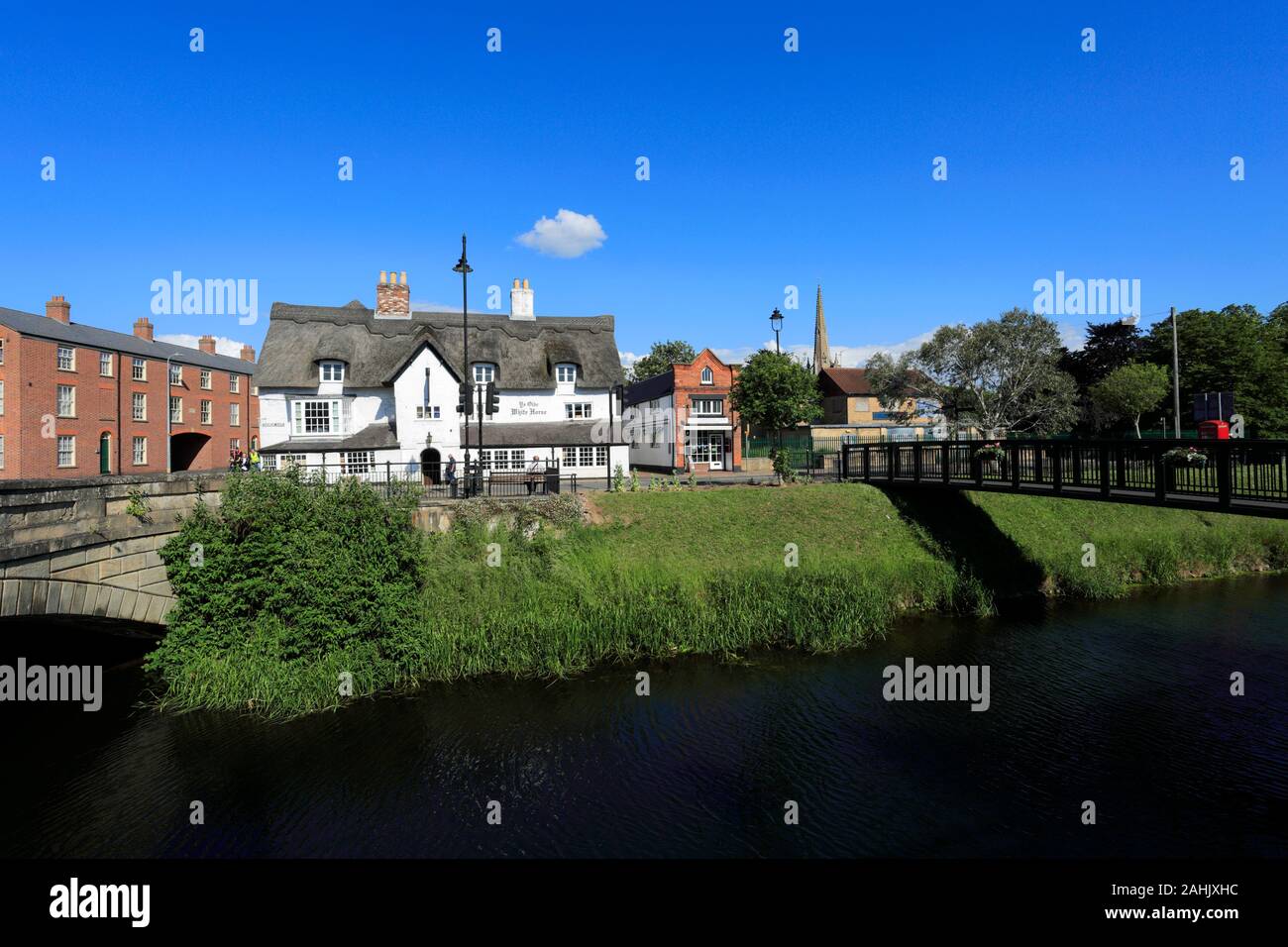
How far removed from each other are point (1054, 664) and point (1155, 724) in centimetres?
314

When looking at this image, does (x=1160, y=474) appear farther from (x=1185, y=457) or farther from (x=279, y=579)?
(x=279, y=579)

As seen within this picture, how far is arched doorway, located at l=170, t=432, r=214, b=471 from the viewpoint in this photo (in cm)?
4925

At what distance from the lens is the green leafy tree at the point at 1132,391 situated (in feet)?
144

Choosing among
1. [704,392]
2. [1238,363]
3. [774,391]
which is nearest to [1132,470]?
[774,391]

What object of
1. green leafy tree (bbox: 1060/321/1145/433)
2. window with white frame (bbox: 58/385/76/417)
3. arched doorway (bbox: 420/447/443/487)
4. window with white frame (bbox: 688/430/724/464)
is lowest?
arched doorway (bbox: 420/447/443/487)

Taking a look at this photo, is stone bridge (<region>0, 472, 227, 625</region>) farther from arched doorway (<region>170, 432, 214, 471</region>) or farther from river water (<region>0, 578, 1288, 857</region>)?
arched doorway (<region>170, 432, 214, 471</region>)

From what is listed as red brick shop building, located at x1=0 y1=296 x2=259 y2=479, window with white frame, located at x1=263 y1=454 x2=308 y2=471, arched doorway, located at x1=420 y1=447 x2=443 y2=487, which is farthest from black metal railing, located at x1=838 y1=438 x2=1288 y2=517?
red brick shop building, located at x1=0 y1=296 x2=259 y2=479

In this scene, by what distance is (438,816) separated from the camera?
388 inches

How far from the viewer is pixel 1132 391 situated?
44.1 meters

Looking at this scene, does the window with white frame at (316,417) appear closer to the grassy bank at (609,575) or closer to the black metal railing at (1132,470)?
the grassy bank at (609,575)

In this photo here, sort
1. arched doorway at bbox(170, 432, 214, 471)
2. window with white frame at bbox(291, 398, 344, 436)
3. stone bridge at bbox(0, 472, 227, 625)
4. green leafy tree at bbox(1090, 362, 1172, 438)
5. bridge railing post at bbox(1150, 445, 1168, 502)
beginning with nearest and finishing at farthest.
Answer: stone bridge at bbox(0, 472, 227, 625) → bridge railing post at bbox(1150, 445, 1168, 502) → window with white frame at bbox(291, 398, 344, 436) → green leafy tree at bbox(1090, 362, 1172, 438) → arched doorway at bbox(170, 432, 214, 471)

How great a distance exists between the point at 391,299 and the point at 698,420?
2082 centimetres

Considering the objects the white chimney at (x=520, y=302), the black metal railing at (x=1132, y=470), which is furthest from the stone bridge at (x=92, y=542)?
the white chimney at (x=520, y=302)

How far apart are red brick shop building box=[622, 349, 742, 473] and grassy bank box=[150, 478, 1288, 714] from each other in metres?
19.3
